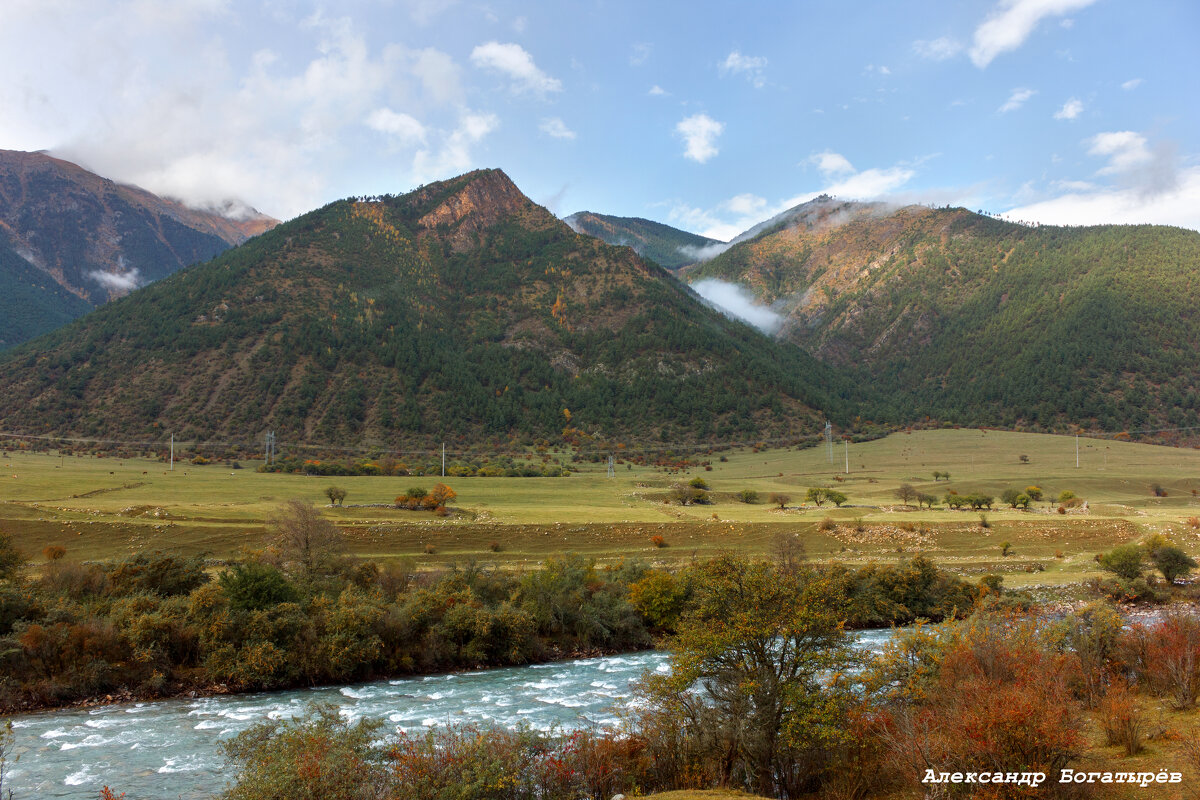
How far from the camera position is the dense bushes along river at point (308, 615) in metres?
34.8

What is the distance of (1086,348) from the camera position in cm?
19188

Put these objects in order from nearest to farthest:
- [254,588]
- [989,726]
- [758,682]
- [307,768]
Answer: [989,726] < [307,768] < [758,682] < [254,588]

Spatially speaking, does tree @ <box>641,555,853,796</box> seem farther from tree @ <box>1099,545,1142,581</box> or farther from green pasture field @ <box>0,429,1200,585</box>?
tree @ <box>1099,545,1142,581</box>

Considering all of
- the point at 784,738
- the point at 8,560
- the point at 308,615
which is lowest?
the point at 308,615

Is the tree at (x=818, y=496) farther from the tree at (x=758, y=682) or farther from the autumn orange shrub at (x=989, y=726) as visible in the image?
the tree at (x=758, y=682)

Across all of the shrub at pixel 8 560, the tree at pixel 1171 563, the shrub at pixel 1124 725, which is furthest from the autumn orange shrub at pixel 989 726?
the shrub at pixel 8 560

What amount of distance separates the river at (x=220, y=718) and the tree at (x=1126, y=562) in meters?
29.0

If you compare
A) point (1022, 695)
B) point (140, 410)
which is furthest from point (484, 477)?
point (1022, 695)

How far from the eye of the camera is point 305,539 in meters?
53.0

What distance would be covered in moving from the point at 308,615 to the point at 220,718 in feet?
29.8

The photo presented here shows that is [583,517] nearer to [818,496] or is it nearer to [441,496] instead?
[441,496]

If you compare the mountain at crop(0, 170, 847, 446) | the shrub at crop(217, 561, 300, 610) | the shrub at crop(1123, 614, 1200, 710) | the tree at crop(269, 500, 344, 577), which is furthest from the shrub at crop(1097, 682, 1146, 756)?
the mountain at crop(0, 170, 847, 446)

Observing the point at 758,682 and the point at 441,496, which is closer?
the point at 758,682

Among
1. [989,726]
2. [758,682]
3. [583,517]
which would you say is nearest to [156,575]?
[758,682]
